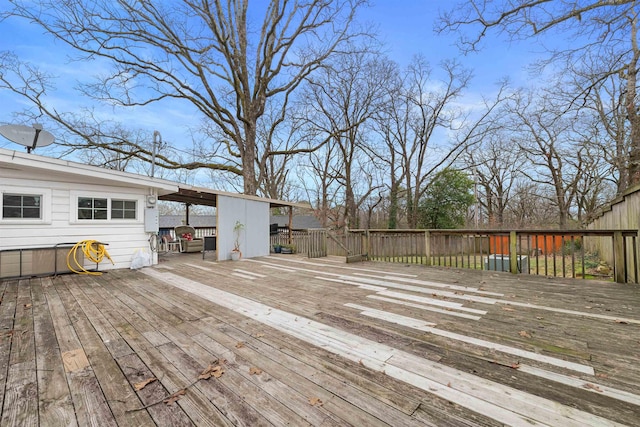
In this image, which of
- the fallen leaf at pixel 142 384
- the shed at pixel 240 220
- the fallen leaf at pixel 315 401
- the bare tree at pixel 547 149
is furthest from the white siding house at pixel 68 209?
the bare tree at pixel 547 149

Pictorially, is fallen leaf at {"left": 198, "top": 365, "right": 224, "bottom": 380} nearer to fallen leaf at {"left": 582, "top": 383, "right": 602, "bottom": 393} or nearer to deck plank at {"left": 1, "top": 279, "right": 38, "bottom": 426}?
deck plank at {"left": 1, "top": 279, "right": 38, "bottom": 426}

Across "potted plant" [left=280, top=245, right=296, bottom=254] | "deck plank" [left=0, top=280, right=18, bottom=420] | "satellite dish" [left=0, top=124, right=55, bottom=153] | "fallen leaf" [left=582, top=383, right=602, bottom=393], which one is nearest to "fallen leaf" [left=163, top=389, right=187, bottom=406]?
"deck plank" [left=0, top=280, right=18, bottom=420]

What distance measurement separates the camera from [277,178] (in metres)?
22.7

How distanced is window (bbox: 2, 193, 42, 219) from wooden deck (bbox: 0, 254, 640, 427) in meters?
2.23

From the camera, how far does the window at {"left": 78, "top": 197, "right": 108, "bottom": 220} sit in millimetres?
6195

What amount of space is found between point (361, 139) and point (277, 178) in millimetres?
7993

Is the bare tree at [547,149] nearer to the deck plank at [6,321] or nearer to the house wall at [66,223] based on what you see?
the house wall at [66,223]

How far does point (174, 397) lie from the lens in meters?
1.63

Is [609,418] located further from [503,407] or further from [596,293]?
[596,293]

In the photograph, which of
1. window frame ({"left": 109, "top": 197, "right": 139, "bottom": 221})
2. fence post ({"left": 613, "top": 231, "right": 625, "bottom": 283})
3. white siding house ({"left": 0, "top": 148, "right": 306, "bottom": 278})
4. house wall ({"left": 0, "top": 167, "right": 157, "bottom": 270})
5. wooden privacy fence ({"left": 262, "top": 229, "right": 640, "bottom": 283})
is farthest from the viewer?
window frame ({"left": 109, "top": 197, "right": 139, "bottom": 221})

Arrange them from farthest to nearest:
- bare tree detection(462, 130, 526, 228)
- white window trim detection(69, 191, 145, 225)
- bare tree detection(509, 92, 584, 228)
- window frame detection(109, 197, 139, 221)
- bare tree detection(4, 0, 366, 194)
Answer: bare tree detection(462, 130, 526, 228), bare tree detection(509, 92, 584, 228), bare tree detection(4, 0, 366, 194), window frame detection(109, 197, 139, 221), white window trim detection(69, 191, 145, 225)

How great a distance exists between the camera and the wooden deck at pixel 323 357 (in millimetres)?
1507

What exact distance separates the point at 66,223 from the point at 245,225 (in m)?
4.32

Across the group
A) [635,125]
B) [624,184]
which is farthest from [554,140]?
[635,125]
